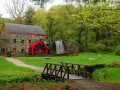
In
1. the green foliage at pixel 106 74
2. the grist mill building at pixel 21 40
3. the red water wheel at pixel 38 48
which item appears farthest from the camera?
the red water wheel at pixel 38 48

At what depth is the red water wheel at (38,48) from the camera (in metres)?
28.4

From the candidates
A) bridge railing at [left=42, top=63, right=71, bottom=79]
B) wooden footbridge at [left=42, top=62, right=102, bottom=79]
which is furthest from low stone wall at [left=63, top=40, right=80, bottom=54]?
wooden footbridge at [left=42, top=62, right=102, bottom=79]

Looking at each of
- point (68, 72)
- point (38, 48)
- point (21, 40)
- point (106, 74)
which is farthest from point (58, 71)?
point (38, 48)

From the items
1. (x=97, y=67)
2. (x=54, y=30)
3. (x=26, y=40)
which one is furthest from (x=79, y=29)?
(x=97, y=67)

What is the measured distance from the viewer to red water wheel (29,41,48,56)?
93.2 ft

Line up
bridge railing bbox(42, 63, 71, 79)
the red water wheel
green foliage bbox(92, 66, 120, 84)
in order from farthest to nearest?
the red water wheel < bridge railing bbox(42, 63, 71, 79) < green foliage bbox(92, 66, 120, 84)

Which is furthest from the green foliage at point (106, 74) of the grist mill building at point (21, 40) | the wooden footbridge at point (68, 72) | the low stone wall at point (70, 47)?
the low stone wall at point (70, 47)

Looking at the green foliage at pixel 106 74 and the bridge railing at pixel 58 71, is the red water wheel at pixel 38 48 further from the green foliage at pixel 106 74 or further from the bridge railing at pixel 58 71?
the green foliage at pixel 106 74

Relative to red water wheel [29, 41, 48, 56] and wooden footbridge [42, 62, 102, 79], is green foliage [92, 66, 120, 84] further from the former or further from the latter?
red water wheel [29, 41, 48, 56]

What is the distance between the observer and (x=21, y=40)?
93.2ft

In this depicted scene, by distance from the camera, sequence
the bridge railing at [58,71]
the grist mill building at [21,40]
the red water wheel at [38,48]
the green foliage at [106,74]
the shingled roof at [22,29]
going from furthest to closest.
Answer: the red water wheel at [38,48] < the shingled roof at [22,29] < the grist mill building at [21,40] < the bridge railing at [58,71] < the green foliage at [106,74]

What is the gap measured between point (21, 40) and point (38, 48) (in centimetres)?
371

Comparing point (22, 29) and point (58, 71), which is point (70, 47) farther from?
point (58, 71)

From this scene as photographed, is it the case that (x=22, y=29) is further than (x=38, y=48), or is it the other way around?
(x=38, y=48)
